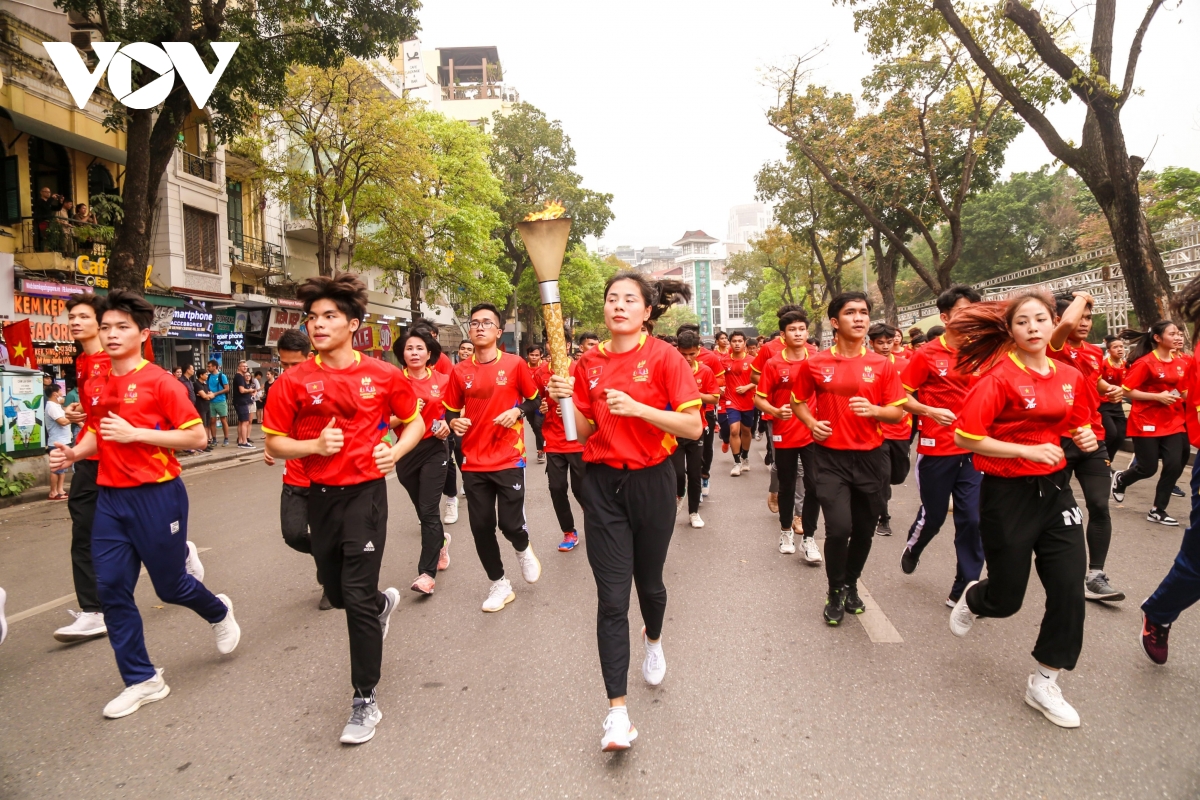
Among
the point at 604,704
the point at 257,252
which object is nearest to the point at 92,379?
the point at 604,704

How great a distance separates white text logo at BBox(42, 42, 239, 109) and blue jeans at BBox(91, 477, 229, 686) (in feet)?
28.9

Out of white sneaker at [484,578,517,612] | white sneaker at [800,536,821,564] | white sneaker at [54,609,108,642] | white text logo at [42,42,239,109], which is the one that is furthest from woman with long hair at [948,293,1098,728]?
white text logo at [42,42,239,109]

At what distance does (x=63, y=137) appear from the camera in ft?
50.7

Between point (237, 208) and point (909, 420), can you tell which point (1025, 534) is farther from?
point (237, 208)

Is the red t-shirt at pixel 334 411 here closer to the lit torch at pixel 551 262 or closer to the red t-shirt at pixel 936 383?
the lit torch at pixel 551 262

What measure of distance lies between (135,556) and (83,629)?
1.30 m

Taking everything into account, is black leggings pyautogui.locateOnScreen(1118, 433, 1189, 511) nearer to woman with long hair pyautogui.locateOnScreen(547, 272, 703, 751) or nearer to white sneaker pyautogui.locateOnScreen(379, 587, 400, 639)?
woman with long hair pyautogui.locateOnScreen(547, 272, 703, 751)

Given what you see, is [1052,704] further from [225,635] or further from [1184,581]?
[225,635]

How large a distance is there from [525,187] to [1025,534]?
3605 centimetres

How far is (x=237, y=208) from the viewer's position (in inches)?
877

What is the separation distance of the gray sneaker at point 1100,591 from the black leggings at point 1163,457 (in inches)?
97.7


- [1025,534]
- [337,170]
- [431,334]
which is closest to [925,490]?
[1025,534]

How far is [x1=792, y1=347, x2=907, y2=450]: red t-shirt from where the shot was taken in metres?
4.55

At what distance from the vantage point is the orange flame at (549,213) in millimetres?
3104
